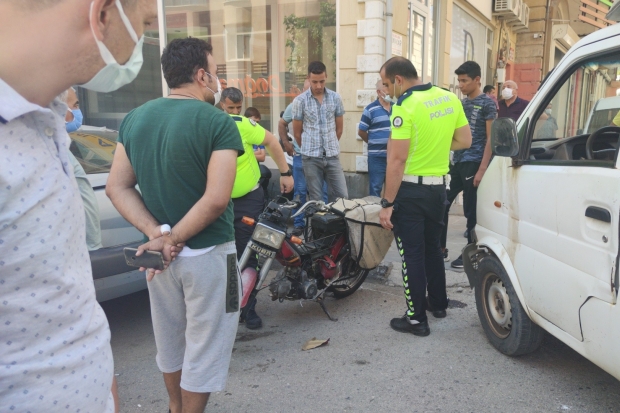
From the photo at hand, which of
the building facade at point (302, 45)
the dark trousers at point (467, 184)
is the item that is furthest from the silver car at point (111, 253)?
the building facade at point (302, 45)

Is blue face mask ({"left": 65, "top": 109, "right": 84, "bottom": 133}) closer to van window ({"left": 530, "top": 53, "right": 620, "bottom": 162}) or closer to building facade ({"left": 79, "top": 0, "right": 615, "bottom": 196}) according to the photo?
van window ({"left": 530, "top": 53, "right": 620, "bottom": 162})

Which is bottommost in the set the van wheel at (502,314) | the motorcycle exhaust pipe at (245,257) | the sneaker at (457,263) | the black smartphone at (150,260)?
the sneaker at (457,263)

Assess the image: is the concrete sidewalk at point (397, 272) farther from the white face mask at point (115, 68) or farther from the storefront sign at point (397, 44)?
the white face mask at point (115, 68)

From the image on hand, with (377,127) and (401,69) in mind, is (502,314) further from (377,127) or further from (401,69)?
(377,127)

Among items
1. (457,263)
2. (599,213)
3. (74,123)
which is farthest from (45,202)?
(457,263)

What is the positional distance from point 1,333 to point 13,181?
0.97 ft

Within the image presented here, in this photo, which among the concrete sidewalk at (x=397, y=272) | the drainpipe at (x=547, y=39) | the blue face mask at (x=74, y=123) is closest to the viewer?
the blue face mask at (x=74, y=123)

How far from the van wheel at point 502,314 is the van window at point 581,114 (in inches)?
32.8

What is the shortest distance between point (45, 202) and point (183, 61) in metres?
1.44

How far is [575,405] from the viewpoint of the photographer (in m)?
2.91

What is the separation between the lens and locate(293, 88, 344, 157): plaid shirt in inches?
245

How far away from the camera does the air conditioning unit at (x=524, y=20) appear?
14390mm

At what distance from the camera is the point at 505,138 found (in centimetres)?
320

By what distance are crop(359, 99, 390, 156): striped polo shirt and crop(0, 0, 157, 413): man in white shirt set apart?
17.7 feet
